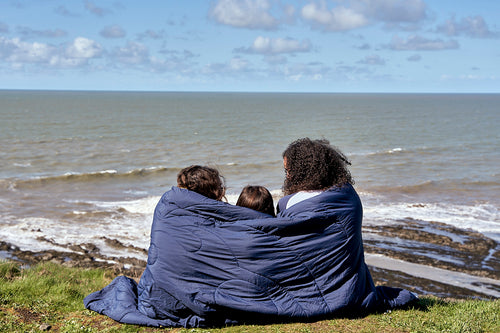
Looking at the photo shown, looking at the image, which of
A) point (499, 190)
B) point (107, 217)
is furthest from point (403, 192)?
point (107, 217)

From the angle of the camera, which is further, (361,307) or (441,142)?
(441,142)

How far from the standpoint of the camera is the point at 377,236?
14172 millimetres

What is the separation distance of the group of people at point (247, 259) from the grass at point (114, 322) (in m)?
0.12

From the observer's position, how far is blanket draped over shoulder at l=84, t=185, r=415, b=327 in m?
4.96

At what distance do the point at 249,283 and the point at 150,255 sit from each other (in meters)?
1.12

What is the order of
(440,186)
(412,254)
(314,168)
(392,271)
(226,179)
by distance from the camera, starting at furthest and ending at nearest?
1. (226,179)
2. (440,186)
3. (412,254)
4. (392,271)
5. (314,168)

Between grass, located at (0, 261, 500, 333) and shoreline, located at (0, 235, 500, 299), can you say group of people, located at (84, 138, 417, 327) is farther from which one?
shoreline, located at (0, 235, 500, 299)

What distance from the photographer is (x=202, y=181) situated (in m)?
5.25

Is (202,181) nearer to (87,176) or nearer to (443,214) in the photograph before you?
(443,214)

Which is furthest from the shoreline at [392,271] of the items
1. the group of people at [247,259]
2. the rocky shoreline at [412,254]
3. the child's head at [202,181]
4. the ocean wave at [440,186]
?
the ocean wave at [440,186]

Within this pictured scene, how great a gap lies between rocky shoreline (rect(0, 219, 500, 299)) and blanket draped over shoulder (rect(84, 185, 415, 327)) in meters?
5.11

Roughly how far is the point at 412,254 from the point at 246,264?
29.2ft

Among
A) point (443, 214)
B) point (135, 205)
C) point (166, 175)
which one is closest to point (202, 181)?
point (135, 205)

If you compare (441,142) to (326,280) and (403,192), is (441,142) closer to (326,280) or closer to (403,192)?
(403,192)
